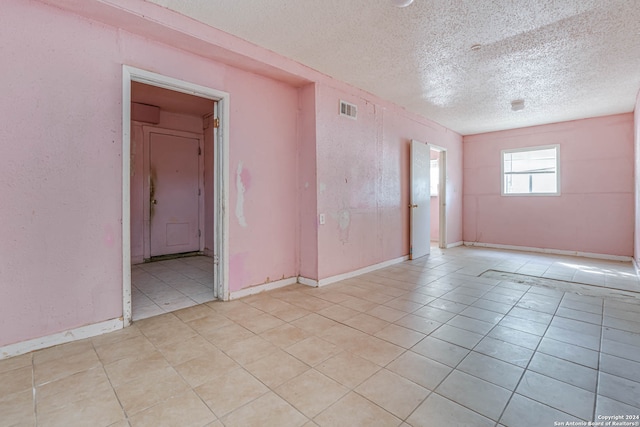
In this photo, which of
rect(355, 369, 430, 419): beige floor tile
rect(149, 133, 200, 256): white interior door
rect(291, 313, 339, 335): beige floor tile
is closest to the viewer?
rect(355, 369, 430, 419): beige floor tile

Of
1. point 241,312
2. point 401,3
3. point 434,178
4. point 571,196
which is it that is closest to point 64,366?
point 241,312

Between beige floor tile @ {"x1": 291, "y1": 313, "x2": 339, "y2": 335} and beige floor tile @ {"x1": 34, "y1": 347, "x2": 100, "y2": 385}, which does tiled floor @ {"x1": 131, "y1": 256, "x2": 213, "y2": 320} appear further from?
beige floor tile @ {"x1": 291, "y1": 313, "x2": 339, "y2": 335}

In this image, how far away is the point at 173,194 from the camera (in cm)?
561

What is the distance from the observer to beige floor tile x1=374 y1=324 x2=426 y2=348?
222cm

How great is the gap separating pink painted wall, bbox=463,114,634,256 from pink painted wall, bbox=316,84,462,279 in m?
2.31

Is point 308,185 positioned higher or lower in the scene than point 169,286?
higher

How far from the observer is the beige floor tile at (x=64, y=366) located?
5.92 feet

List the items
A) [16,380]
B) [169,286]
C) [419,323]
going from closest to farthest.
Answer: [16,380] → [419,323] → [169,286]

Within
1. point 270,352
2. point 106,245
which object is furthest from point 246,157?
point 270,352

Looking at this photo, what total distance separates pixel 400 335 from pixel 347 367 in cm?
64

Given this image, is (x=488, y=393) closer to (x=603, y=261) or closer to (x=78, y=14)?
(x=78, y=14)

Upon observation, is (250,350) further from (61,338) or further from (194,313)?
(61,338)

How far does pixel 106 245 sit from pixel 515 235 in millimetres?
7182

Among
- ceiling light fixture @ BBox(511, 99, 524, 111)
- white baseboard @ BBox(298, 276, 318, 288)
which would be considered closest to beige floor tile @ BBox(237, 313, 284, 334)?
white baseboard @ BBox(298, 276, 318, 288)
